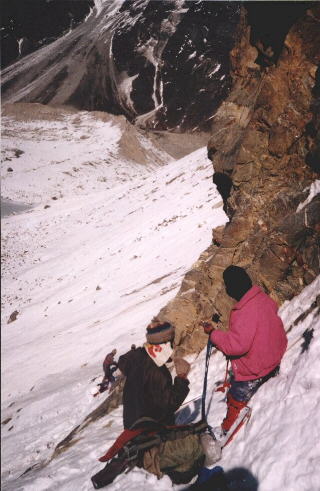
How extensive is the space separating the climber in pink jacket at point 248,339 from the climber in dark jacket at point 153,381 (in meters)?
0.54

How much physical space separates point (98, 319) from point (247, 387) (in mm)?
9354

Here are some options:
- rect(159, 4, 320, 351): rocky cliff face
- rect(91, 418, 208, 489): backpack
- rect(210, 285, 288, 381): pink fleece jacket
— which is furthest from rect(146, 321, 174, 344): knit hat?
rect(159, 4, 320, 351): rocky cliff face

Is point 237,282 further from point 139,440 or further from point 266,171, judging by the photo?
point 266,171

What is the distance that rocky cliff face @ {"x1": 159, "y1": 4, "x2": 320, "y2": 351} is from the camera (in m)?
5.38

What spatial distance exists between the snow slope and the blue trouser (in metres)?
0.09

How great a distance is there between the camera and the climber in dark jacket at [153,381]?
359 centimetres

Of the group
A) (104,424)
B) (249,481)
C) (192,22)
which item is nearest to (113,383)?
(104,424)

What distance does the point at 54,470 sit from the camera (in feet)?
17.6

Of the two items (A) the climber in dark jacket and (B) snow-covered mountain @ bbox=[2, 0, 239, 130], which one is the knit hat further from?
(B) snow-covered mountain @ bbox=[2, 0, 239, 130]

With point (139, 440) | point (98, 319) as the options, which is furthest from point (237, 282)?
point (98, 319)

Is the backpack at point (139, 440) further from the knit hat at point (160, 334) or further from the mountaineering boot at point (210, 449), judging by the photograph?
the knit hat at point (160, 334)

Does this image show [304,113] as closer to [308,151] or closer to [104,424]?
[308,151]

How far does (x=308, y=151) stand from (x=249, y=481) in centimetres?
480

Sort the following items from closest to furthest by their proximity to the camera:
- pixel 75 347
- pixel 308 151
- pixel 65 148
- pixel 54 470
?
pixel 54 470
pixel 308 151
pixel 75 347
pixel 65 148
